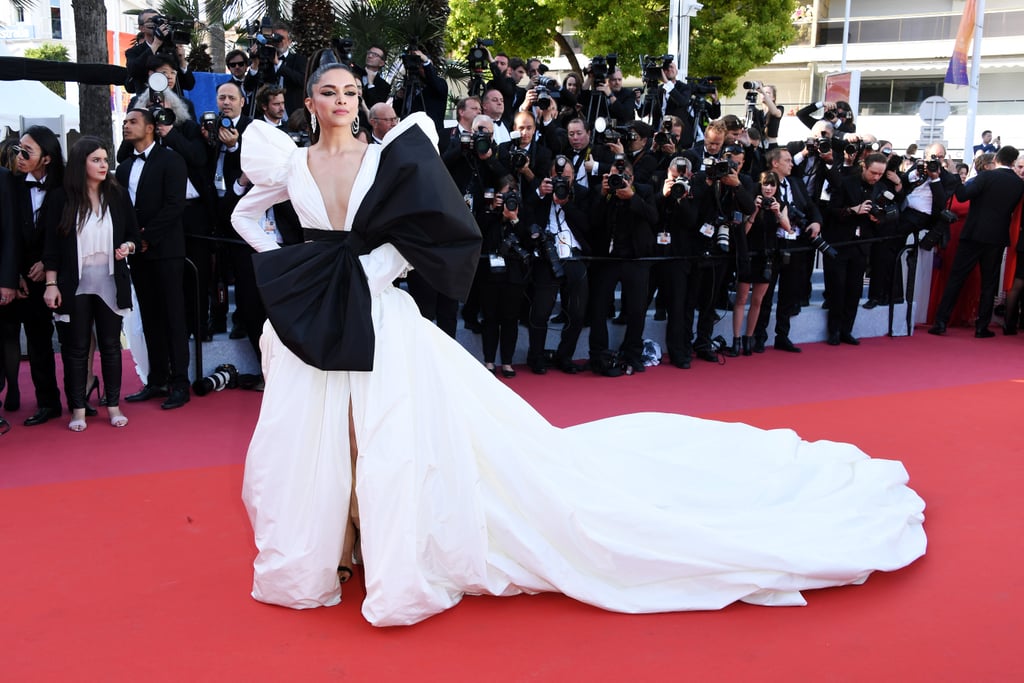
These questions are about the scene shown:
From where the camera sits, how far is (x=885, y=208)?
8547 mm

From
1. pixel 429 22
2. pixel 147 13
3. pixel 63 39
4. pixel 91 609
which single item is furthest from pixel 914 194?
pixel 63 39

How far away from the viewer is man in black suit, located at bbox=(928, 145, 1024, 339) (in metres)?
8.86

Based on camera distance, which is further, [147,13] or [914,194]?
[914,194]

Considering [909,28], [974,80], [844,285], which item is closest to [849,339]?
[844,285]

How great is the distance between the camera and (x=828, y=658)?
3016 millimetres

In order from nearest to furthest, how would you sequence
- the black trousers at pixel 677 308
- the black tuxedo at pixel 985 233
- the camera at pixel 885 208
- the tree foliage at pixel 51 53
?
1. the black trousers at pixel 677 308
2. the camera at pixel 885 208
3. the black tuxedo at pixel 985 233
4. the tree foliage at pixel 51 53

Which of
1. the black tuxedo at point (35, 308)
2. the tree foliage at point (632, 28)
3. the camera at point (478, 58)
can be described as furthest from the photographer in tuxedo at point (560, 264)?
the tree foliage at point (632, 28)

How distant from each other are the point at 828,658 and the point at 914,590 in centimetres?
70

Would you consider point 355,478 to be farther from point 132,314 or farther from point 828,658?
point 132,314

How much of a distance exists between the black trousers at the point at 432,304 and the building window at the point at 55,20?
42.0 m

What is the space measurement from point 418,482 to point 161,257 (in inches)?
140

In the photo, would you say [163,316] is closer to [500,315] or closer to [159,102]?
[159,102]

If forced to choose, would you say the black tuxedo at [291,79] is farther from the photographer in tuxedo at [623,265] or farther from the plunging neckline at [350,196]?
the plunging neckline at [350,196]

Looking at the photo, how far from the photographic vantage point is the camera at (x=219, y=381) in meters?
6.45
